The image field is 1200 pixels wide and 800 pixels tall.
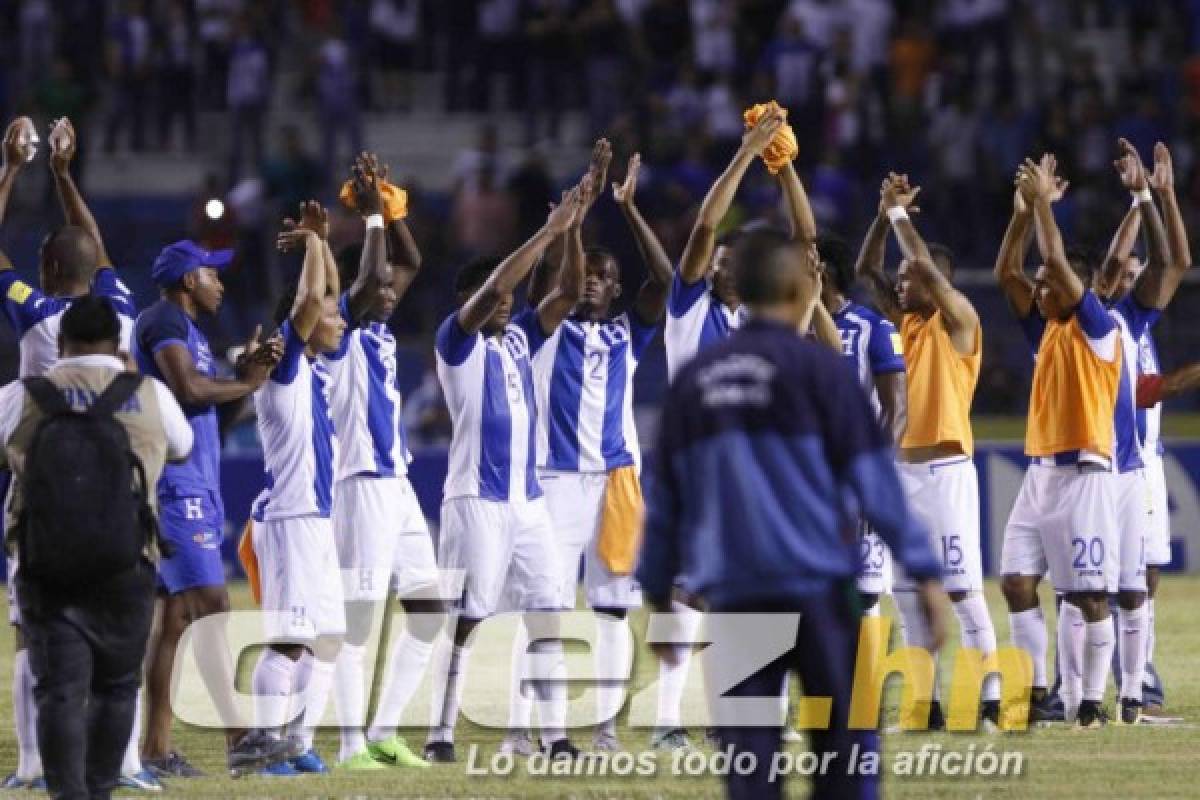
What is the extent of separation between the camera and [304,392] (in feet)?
38.3

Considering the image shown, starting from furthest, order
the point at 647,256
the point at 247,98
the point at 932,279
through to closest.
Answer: the point at 247,98, the point at 647,256, the point at 932,279

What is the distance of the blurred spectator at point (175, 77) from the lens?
28.7 metres

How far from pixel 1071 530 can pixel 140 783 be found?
5.00 m

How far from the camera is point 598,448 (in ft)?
41.7

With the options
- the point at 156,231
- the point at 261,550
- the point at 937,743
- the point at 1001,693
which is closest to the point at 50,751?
the point at 261,550

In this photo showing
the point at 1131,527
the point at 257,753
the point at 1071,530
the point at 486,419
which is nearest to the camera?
the point at 257,753

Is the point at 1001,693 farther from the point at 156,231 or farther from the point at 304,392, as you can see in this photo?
the point at 156,231

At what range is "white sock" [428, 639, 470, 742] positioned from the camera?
11.9 m

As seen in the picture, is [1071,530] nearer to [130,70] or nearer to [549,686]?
[549,686]

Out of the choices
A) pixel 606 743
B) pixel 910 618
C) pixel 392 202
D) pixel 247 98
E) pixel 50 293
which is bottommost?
pixel 606 743

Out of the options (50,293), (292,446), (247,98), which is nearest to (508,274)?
(292,446)

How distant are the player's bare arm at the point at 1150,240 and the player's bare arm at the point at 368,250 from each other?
385 cm

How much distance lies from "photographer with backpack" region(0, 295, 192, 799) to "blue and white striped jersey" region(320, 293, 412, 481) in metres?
2.39

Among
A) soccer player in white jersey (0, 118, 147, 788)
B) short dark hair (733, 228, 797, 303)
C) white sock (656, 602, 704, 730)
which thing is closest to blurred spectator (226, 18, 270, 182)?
soccer player in white jersey (0, 118, 147, 788)
